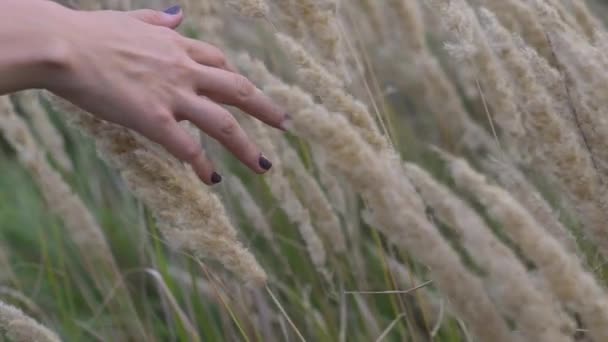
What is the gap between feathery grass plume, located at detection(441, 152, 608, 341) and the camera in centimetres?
71

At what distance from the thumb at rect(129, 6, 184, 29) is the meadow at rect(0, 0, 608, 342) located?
0.30 ft

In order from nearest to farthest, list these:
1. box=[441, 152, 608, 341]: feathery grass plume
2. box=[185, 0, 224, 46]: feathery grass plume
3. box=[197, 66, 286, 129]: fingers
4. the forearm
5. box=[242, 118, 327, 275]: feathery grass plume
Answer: box=[441, 152, 608, 341]: feathery grass plume < the forearm < box=[197, 66, 286, 129]: fingers < box=[242, 118, 327, 275]: feathery grass plume < box=[185, 0, 224, 46]: feathery grass plume

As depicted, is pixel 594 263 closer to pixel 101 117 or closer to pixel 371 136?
pixel 371 136

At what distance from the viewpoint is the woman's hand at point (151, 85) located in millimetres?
922

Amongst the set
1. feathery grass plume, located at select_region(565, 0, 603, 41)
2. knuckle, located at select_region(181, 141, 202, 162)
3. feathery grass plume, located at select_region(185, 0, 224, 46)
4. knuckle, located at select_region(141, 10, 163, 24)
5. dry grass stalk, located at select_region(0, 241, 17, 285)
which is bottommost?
dry grass stalk, located at select_region(0, 241, 17, 285)

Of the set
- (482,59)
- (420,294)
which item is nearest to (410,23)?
(482,59)

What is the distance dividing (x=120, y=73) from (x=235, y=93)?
15 centimetres

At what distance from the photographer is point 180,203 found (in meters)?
0.94

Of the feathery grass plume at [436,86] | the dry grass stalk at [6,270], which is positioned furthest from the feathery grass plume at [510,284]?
the dry grass stalk at [6,270]

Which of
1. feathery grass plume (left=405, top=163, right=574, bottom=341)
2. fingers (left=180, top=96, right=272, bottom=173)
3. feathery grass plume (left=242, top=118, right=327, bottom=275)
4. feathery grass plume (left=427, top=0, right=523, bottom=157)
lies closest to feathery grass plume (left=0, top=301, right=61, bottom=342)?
fingers (left=180, top=96, right=272, bottom=173)

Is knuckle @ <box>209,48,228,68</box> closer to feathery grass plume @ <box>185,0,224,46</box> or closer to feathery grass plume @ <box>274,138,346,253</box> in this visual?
feathery grass plume @ <box>274,138,346,253</box>

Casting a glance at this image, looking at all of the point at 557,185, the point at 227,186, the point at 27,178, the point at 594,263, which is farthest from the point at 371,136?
the point at 27,178

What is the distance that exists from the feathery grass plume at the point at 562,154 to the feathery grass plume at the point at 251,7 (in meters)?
0.33

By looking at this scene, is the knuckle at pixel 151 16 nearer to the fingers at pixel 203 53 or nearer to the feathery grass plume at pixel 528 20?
the fingers at pixel 203 53
